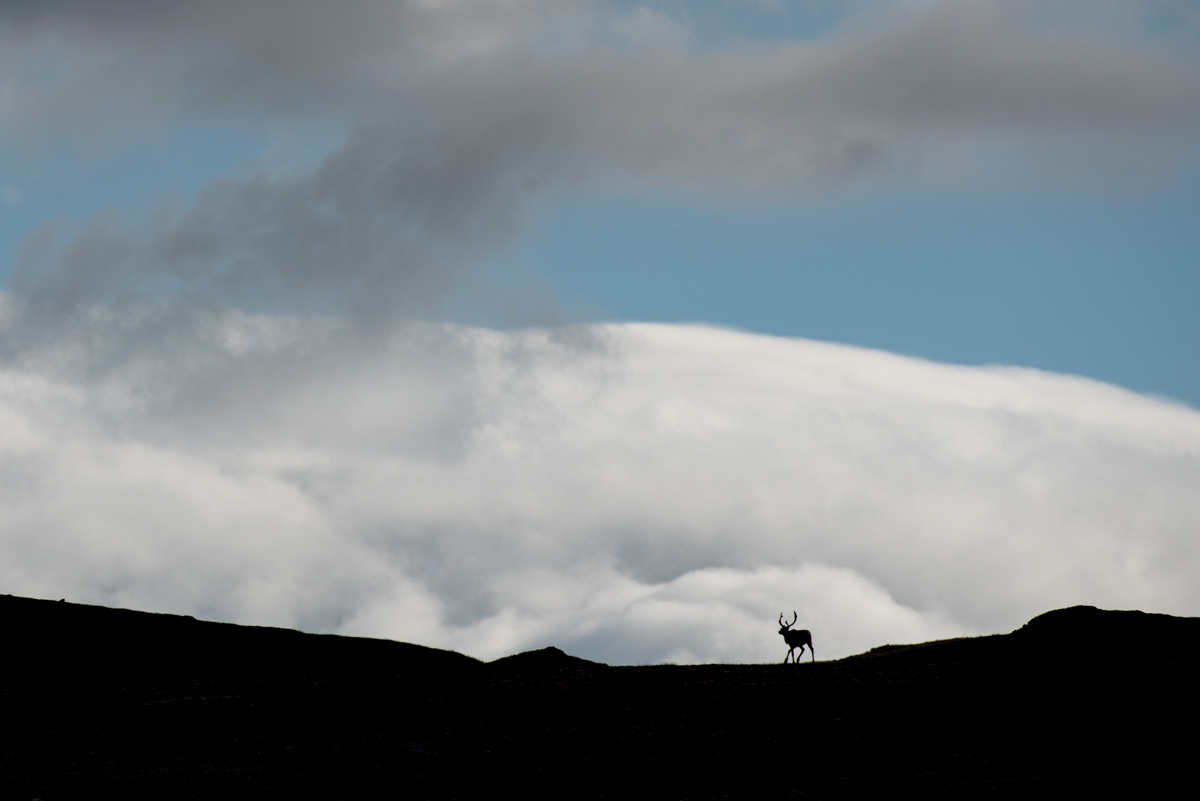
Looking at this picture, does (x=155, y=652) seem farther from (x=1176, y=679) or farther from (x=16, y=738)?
(x=1176, y=679)

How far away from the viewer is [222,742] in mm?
22422

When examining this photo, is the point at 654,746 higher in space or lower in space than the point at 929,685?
lower

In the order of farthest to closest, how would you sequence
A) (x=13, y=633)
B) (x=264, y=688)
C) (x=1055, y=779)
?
(x=13, y=633) < (x=264, y=688) < (x=1055, y=779)

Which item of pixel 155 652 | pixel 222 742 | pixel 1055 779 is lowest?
pixel 1055 779

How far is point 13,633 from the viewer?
37.0 meters

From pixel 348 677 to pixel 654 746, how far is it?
12.0m

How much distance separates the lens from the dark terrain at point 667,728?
1808 cm

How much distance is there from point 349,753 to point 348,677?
9344 mm

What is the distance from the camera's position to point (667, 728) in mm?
21609

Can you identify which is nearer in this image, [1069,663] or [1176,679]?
[1176,679]

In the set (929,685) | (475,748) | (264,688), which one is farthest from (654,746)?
(264,688)

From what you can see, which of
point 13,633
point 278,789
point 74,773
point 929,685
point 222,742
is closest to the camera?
point 278,789

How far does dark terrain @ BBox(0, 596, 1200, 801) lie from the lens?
18.1 m

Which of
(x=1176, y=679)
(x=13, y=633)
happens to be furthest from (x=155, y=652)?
(x=1176, y=679)
